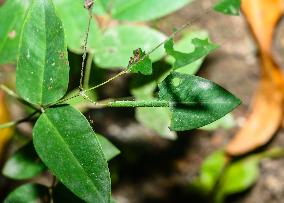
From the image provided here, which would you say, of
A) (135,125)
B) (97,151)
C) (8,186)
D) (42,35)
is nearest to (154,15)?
(42,35)

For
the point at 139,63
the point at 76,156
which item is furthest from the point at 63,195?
the point at 139,63

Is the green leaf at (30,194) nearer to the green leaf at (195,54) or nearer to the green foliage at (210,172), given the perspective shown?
the green leaf at (195,54)

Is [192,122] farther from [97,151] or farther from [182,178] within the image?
[182,178]

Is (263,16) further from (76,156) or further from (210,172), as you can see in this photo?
(76,156)

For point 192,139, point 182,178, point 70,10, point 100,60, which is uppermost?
point 70,10

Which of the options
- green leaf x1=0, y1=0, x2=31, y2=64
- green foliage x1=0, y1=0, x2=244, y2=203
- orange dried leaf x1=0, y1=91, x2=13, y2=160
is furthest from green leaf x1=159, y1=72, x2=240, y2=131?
orange dried leaf x1=0, y1=91, x2=13, y2=160

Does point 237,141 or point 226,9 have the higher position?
point 226,9

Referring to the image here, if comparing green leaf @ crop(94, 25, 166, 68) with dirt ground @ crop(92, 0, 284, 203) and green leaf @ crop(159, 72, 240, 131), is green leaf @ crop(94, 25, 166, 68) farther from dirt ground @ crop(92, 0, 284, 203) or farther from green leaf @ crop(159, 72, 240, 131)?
dirt ground @ crop(92, 0, 284, 203)
